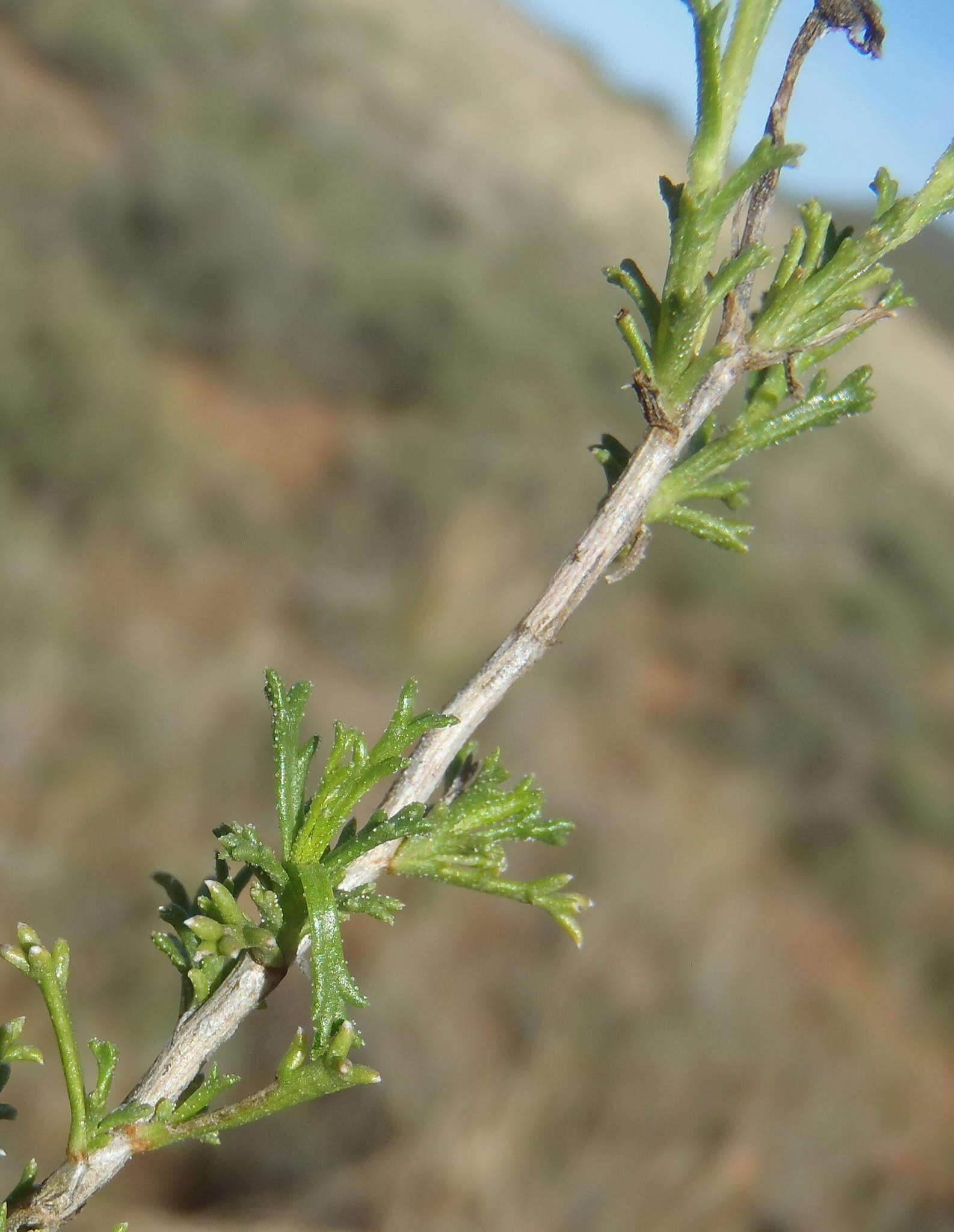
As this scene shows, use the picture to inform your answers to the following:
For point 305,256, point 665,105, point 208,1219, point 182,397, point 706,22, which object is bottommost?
point 706,22

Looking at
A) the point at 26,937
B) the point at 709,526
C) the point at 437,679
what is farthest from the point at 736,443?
the point at 437,679

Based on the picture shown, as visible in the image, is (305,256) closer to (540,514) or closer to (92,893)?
(540,514)

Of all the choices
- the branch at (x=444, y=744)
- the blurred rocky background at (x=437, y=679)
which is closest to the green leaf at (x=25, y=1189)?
the branch at (x=444, y=744)

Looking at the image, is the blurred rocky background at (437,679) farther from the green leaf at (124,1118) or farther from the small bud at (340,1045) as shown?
the small bud at (340,1045)

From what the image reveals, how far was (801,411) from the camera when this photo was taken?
138 cm

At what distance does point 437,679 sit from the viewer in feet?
30.9

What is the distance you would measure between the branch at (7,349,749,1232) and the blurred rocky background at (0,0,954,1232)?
4.61 m

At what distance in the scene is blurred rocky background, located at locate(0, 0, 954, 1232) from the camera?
631 centimetres

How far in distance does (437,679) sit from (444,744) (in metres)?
8.25

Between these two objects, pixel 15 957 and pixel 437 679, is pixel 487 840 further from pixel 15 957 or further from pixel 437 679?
pixel 437 679

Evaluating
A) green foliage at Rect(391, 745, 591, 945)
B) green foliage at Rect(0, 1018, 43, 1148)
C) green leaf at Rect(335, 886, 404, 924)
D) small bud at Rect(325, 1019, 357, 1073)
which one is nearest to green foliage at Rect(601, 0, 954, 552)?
green foliage at Rect(391, 745, 591, 945)

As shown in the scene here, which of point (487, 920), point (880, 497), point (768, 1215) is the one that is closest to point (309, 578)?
point (487, 920)

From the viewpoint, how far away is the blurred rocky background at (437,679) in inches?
248

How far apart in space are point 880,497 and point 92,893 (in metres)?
15.5
